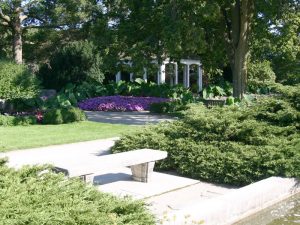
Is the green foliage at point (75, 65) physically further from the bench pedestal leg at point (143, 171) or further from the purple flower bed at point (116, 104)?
the bench pedestal leg at point (143, 171)

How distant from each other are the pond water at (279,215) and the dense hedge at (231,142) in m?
0.68

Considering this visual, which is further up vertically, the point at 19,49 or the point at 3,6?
the point at 3,6

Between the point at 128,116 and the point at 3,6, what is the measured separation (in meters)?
11.4

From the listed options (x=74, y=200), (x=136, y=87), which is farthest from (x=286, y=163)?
(x=136, y=87)

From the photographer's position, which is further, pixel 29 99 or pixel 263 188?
pixel 29 99

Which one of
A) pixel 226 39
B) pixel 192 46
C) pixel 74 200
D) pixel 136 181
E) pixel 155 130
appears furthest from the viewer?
pixel 226 39

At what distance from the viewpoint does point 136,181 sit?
793 cm

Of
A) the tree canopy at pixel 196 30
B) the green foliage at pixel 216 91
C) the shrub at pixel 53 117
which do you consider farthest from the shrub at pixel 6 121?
the green foliage at pixel 216 91

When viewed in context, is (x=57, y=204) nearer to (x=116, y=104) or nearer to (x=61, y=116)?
(x=61, y=116)

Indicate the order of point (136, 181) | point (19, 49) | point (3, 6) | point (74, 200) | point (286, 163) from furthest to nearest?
1. point (19, 49)
2. point (3, 6)
3. point (136, 181)
4. point (286, 163)
5. point (74, 200)

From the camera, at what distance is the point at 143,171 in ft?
25.7

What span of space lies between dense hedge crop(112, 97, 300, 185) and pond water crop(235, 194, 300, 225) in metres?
0.68

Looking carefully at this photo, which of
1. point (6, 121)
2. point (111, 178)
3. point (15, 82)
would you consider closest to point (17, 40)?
point (15, 82)

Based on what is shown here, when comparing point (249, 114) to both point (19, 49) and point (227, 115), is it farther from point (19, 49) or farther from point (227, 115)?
point (19, 49)
